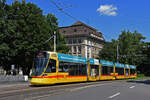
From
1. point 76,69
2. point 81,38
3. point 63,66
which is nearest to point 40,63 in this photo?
point 63,66

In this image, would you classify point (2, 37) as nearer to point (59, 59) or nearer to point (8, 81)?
point (8, 81)

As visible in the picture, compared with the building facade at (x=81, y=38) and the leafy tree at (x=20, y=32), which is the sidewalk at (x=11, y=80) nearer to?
the leafy tree at (x=20, y=32)

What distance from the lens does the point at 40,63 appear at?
18.0 metres

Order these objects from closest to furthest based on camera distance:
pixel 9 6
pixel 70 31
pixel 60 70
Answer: pixel 60 70
pixel 9 6
pixel 70 31

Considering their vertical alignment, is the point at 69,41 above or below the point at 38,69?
above

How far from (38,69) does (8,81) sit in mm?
8561

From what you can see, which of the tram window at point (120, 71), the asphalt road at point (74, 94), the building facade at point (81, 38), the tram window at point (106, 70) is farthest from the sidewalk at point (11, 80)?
the building facade at point (81, 38)

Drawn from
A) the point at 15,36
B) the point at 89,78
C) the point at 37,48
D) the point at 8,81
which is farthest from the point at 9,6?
the point at 89,78

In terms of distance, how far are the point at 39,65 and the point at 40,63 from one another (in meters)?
0.20

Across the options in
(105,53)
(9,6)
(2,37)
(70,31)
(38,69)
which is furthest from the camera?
(70,31)

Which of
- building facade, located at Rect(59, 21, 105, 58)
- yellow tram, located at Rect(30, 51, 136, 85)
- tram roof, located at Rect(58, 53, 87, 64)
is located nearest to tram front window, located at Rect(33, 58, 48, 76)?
yellow tram, located at Rect(30, 51, 136, 85)

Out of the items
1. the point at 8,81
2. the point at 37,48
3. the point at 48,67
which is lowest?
the point at 8,81

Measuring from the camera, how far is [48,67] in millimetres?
17953

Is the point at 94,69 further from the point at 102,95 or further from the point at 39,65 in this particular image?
the point at 102,95
